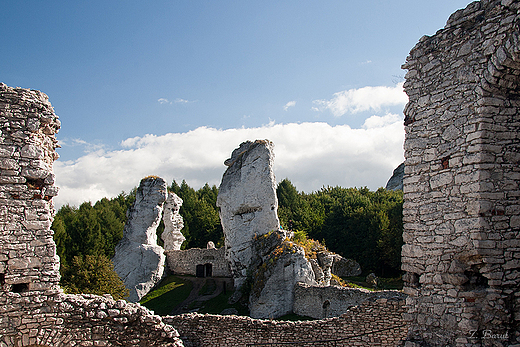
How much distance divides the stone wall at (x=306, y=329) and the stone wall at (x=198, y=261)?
1397 cm

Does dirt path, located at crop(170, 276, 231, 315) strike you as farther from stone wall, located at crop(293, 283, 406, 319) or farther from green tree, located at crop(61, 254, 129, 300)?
stone wall, located at crop(293, 283, 406, 319)

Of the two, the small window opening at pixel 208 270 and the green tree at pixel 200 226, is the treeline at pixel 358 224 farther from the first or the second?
the small window opening at pixel 208 270

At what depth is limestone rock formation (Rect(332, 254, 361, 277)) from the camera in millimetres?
24641

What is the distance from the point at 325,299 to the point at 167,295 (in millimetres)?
11467

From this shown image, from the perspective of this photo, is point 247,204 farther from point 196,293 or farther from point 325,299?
point 325,299

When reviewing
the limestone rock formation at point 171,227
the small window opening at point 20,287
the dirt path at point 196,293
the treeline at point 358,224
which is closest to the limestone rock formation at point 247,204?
the dirt path at point 196,293

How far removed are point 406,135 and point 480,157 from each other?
138cm

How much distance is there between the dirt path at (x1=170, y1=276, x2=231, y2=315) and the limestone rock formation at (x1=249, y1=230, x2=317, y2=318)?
464 cm

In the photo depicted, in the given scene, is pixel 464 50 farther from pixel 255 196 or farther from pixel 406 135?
pixel 255 196

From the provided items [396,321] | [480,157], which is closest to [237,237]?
[396,321]

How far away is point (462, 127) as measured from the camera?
5.59m

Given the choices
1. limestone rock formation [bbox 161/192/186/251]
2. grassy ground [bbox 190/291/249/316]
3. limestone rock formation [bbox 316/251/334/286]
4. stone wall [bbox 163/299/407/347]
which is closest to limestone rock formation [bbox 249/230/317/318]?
grassy ground [bbox 190/291/249/316]

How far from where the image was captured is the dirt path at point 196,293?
1995 centimetres

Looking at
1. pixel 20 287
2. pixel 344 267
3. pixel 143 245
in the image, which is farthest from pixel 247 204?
pixel 20 287
